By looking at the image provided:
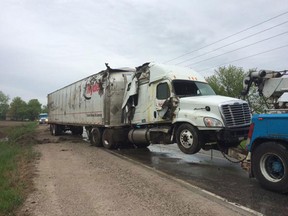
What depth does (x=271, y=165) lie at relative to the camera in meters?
6.96

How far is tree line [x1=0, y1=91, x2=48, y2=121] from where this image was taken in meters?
149

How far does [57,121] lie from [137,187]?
64.0 ft

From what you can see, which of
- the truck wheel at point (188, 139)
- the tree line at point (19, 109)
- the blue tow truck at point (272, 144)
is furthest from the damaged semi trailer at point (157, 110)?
the tree line at point (19, 109)

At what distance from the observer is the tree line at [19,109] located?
490ft

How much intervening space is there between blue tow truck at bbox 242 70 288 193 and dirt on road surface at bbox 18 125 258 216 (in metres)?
1.31

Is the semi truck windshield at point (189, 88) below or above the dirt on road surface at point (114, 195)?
above

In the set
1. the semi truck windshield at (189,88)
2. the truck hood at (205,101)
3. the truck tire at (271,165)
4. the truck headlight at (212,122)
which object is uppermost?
the semi truck windshield at (189,88)

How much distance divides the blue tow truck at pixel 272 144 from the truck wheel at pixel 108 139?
867 cm

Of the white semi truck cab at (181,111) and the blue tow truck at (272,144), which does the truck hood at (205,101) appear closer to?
the white semi truck cab at (181,111)

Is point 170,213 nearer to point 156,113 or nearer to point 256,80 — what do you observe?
point 256,80

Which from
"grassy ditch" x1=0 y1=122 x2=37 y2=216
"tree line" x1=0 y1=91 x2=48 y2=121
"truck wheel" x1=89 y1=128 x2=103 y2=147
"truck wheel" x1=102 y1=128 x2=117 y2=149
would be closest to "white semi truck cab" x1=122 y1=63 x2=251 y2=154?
"truck wheel" x1=102 y1=128 x2=117 y2=149

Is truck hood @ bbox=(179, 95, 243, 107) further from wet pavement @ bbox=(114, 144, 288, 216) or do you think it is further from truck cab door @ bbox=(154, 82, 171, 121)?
wet pavement @ bbox=(114, 144, 288, 216)

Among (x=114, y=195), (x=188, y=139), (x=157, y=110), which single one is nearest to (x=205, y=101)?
(x=188, y=139)

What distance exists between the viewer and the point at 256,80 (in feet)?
26.6
